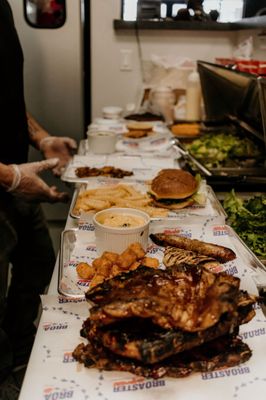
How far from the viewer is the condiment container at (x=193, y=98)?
9.63 feet

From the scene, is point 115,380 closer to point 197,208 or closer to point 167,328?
point 167,328

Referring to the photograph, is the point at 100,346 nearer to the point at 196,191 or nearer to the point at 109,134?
the point at 196,191

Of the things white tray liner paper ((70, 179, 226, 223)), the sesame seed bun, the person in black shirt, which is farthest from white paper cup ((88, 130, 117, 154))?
the sesame seed bun

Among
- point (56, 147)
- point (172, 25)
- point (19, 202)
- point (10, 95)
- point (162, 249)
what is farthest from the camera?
point (172, 25)

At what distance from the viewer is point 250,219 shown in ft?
4.69

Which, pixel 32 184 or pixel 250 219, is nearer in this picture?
pixel 250 219

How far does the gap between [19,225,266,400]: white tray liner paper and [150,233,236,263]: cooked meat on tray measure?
0.27 metres

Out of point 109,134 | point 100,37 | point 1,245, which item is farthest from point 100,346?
point 100,37

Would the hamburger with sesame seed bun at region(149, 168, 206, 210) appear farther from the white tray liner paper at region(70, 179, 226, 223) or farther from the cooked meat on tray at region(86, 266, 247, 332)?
the cooked meat on tray at region(86, 266, 247, 332)

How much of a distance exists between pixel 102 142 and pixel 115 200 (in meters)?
0.70

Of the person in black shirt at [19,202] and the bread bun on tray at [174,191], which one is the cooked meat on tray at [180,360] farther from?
the person in black shirt at [19,202]

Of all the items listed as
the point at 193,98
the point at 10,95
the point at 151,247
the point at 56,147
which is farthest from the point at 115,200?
the point at 193,98

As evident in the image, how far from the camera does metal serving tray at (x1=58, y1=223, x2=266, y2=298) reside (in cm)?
102

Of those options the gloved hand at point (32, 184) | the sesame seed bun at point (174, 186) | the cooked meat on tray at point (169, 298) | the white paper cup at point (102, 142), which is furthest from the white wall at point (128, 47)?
the cooked meat on tray at point (169, 298)
